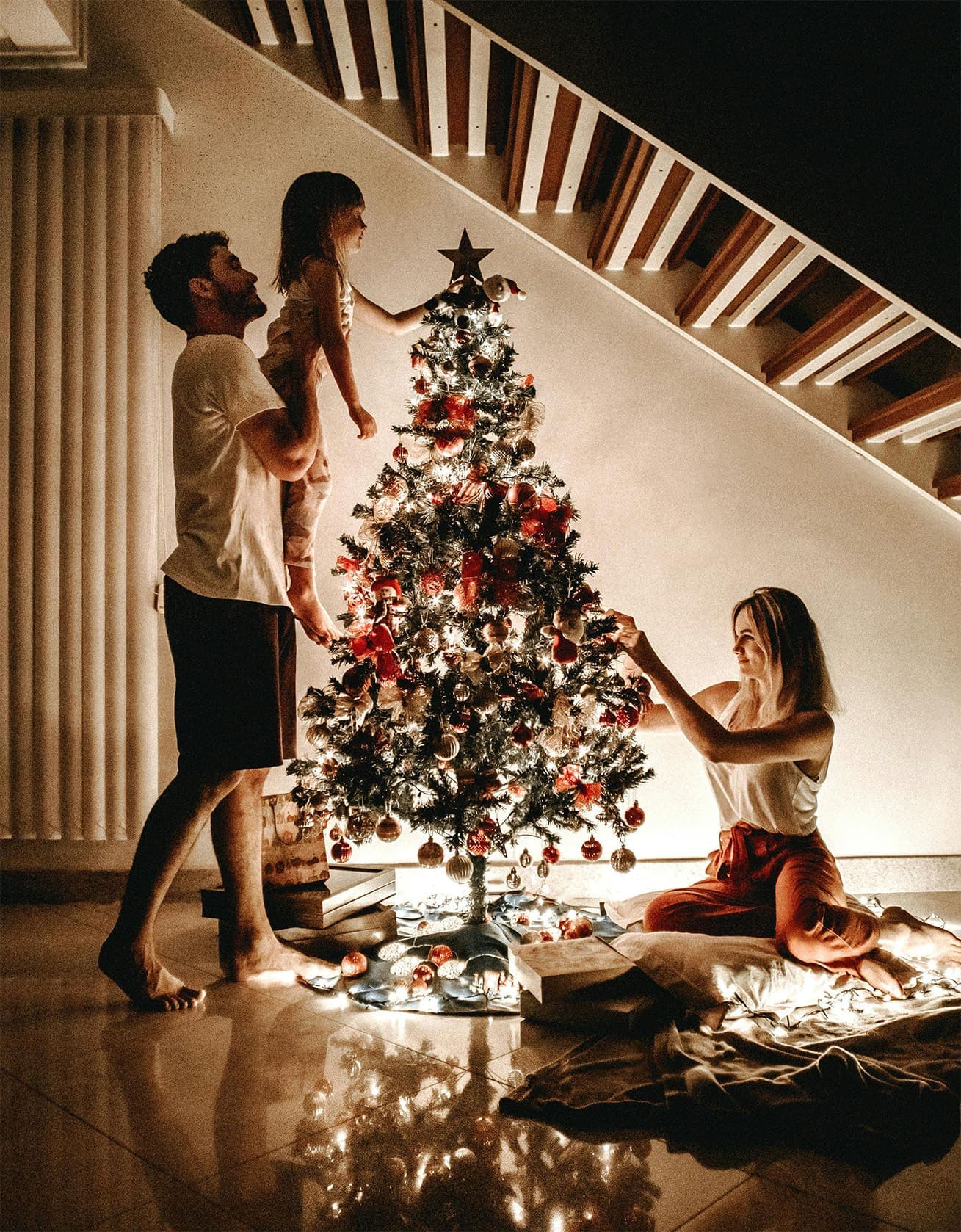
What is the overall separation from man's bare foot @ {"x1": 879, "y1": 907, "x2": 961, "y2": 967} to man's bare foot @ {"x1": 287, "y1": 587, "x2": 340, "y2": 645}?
5.75 ft

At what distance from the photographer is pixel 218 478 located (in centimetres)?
230

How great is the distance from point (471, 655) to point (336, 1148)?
1.13 m

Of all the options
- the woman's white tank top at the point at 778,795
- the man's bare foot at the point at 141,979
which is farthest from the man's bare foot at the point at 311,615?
the woman's white tank top at the point at 778,795

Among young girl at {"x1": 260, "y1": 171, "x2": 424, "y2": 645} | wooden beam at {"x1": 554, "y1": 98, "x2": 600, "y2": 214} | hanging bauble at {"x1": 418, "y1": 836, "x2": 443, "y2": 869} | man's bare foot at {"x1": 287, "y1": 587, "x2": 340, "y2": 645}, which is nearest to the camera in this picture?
hanging bauble at {"x1": 418, "y1": 836, "x2": 443, "y2": 869}

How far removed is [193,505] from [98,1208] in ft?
4.95

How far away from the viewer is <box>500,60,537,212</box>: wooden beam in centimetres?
238

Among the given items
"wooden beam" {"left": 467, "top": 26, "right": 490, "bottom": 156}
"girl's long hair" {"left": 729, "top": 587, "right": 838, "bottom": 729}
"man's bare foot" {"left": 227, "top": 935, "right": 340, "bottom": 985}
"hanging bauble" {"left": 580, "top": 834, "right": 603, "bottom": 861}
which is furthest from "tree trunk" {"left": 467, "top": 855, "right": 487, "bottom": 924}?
"wooden beam" {"left": 467, "top": 26, "right": 490, "bottom": 156}

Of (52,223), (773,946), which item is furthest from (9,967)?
(52,223)

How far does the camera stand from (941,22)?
4.71 ft

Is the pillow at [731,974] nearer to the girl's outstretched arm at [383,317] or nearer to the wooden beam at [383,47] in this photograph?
the girl's outstretched arm at [383,317]

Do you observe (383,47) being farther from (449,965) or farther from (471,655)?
(449,965)

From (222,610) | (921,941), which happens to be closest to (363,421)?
(222,610)

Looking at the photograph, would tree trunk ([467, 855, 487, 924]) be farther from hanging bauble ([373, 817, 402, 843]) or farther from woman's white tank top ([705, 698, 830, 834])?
woman's white tank top ([705, 698, 830, 834])

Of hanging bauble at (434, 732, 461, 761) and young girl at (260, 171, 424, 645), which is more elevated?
young girl at (260, 171, 424, 645)
